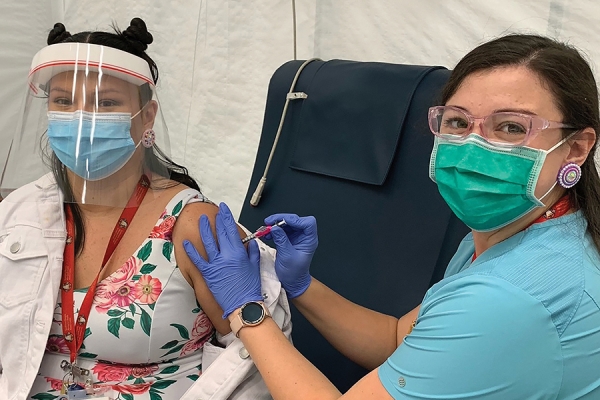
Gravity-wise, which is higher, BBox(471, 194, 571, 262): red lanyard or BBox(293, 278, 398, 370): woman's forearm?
BBox(471, 194, 571, 262): red lanyard

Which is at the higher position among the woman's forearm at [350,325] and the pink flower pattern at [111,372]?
the woman's forearm at [350,325]

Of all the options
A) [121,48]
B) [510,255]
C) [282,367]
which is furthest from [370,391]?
[121,48]

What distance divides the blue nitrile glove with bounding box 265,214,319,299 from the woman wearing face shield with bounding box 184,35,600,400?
17cm

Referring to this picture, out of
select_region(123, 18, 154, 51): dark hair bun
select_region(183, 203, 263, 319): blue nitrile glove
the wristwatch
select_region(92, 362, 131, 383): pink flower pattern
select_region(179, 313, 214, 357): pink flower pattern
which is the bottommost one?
select_region(92, 362, 131, 383): pink flower pattern

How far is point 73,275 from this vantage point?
1.27 meters

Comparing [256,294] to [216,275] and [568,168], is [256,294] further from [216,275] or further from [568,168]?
[568,168]

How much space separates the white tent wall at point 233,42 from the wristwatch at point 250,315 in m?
0.84

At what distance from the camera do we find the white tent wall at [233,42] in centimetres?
194

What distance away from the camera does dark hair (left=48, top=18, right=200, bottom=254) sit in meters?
1.25

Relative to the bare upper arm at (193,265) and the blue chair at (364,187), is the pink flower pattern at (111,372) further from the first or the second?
the blue chair at (364,187)

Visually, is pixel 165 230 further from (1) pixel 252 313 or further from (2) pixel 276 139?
(2) pixel 276 139

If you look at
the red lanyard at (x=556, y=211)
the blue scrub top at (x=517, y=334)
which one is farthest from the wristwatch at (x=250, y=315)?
the red lanyard at (x=556, y=211)

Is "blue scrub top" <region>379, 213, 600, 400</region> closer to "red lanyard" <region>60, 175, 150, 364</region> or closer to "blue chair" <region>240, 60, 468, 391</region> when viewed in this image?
"blue chair" <region>240, 60, 468, 391</region>

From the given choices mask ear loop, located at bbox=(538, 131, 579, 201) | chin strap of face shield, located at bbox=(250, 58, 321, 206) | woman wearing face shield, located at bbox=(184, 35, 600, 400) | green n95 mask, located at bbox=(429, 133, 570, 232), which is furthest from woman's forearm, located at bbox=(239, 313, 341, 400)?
chin strap of face shield, located at bbox=(250, 58, 321, 206)
